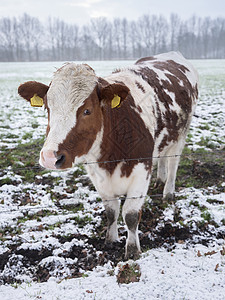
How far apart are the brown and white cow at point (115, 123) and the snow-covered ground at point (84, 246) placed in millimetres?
505

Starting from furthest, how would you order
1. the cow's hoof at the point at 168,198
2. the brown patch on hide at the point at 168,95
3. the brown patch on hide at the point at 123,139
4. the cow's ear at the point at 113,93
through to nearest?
the cow's hoof at the point at 168,198 → the brown patch on hide at the point at 168,95 → the brown patch on hide at the point at 123,139 → the cow's ear at the point at 113,93

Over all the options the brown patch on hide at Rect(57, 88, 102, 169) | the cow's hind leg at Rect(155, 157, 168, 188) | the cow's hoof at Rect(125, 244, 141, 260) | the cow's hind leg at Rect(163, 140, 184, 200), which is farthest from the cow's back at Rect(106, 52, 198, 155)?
the cow's hoof at Rect(125, 244, 141, 260)

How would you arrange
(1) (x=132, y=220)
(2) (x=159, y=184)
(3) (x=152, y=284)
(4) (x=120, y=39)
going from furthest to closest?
(4) (x=120, y=39) < (2) (x=159, y=184) < (1) (x=132, y=220) < (3) (x=152, y=284)

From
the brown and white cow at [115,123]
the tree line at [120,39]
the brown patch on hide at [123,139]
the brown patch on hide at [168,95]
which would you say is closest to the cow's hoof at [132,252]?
the brown and white cow at [115,123]

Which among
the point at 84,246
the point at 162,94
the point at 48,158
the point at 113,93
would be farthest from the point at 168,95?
the point at 84,246

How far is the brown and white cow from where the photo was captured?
223 cm

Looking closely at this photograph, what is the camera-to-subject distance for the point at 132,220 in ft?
10.1

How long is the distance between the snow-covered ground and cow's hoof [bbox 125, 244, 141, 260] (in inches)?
4.0

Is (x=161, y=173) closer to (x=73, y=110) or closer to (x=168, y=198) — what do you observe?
(x=168, y=198)

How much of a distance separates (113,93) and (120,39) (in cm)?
5963

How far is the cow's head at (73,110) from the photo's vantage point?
215 centimetres

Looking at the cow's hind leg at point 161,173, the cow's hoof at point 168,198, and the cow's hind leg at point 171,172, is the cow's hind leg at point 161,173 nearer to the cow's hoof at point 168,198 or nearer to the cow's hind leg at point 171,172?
the cow's hind leg at point 171,172

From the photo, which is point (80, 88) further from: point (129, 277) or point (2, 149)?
point (2, 149)

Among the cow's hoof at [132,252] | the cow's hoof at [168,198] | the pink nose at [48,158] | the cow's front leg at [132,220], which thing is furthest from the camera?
the cow's hoof at [168,198]
